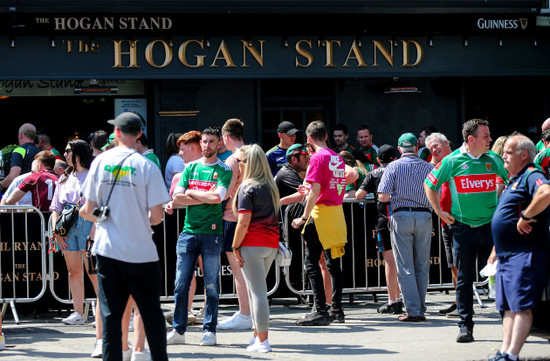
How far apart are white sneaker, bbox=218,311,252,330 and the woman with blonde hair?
1.39 meters

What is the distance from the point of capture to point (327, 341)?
921 centimetres

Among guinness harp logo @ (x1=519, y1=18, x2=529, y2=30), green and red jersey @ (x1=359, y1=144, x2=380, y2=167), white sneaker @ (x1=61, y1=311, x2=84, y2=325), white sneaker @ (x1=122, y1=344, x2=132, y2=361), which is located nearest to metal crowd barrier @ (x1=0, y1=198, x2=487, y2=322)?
white sneaker @ (x1=61, y1=311, x2=84, y2=325)

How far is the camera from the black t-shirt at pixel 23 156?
13344 millimetres

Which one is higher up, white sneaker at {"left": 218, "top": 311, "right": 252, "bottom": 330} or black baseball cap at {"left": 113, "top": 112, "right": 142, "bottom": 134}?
black baseball cap at {"left": 113, "top": 112, "right": 142, "bottom": 134}

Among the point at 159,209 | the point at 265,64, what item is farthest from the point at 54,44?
the point at 159,209

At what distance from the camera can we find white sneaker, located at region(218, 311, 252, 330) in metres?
9.98

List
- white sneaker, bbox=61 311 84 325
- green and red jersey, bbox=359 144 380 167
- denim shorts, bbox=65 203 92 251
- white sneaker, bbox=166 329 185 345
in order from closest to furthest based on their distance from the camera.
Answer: white sneaker, bbox=166 329 185 345, denim shorts, bbox=65 203 92 251, white sneaker, bbox=61 311 84 325, green and red jersey, bbox=359 144 380 167

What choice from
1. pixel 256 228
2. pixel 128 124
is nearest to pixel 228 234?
pixel 256 228

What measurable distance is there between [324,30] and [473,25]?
2.56 meters

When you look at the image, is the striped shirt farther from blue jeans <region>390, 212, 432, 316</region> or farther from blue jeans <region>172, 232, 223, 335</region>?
blue jeans <region>172, 232, 223, 335</region>

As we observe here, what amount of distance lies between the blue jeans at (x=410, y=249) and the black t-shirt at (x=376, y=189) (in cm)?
53

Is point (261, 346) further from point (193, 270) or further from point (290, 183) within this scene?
point (290, 183)

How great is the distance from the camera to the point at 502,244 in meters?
7.73

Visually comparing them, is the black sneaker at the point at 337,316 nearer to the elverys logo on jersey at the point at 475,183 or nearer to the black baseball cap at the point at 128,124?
the elverys logo on jersey at the point at 475,183
